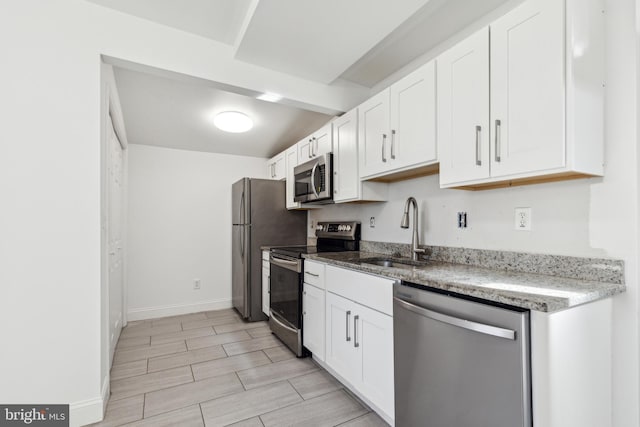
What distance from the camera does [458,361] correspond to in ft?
3.91

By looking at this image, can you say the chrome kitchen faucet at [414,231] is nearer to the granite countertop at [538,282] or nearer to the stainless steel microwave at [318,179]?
the granite countertop at [538,282]

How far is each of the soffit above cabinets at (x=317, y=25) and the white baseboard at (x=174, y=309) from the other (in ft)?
10.0

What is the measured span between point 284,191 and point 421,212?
6.49 feet

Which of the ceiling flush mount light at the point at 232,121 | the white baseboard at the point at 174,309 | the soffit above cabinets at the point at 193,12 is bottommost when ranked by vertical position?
the white baseboard at the point at 174,309

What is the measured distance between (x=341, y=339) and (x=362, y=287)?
468 millimetres

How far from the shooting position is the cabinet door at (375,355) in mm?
1594

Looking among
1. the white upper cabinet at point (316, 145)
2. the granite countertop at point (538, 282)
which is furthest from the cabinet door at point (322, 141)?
the granite countertop at point (538, 282)

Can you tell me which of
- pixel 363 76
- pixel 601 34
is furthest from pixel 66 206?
pixel 601 34

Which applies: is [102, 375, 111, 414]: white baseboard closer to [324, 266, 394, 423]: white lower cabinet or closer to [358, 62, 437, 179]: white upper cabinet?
[324, 266, 394, 423]: white lower cabinet

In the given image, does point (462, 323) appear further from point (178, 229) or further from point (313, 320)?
point (178, 229)

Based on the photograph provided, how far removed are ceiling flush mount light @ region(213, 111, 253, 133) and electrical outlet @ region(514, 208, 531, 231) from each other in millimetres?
2799

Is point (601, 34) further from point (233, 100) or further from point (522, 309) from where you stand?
point (233, 100)

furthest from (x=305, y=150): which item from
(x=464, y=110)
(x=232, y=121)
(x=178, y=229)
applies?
(x=178, y=229)

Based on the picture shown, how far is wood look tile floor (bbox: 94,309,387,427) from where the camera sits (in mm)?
1768
